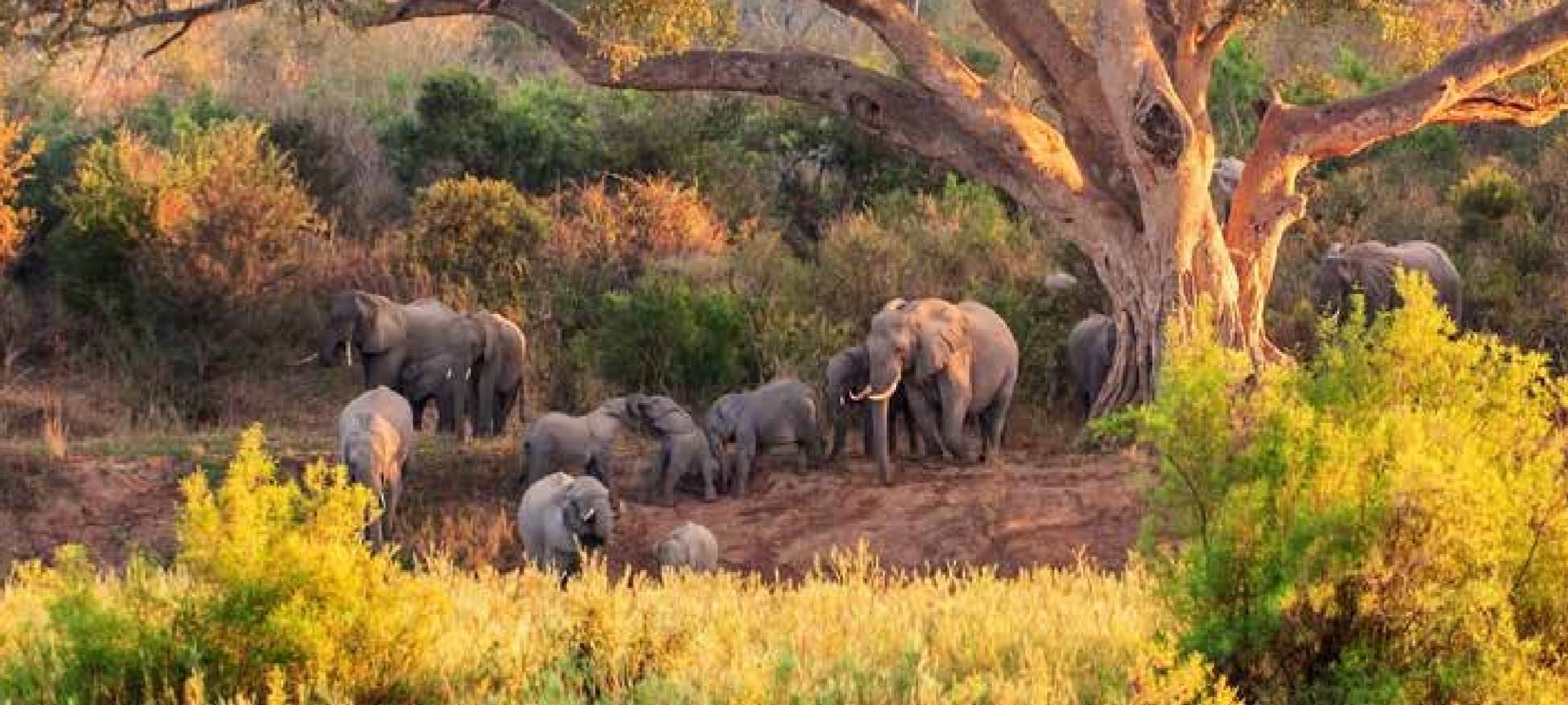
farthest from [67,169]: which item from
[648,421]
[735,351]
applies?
[648,421]

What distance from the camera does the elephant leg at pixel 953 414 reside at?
18.0 meters

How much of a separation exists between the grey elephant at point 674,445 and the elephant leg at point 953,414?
70.5 inches

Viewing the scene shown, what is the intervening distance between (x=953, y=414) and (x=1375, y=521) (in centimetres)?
969

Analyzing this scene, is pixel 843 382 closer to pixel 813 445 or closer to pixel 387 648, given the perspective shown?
pixel 813 445

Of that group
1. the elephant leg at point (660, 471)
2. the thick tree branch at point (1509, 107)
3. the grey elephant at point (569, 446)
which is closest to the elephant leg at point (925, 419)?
the elephant leg at point (660, 471)

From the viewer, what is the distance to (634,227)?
24.9 metres

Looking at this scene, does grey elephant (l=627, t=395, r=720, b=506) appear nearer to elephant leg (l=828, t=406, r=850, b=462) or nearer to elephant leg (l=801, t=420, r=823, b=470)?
elephant leg (l=801, t=420, r=823, b=470)

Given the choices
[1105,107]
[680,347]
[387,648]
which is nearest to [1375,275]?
[1105,107]

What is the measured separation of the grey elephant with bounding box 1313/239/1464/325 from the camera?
70.2 feet

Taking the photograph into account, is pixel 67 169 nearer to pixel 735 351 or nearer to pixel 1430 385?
pixel 735 351

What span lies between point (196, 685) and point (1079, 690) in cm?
280

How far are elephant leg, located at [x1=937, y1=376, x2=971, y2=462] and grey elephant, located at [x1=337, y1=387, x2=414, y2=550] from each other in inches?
146

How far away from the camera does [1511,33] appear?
18.1 m

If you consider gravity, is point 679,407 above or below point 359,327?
below
